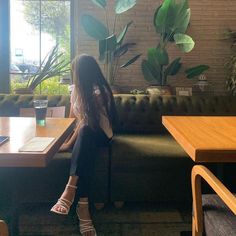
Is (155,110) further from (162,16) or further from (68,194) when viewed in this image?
(68,194)

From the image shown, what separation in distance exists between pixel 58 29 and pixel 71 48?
11.2 inches

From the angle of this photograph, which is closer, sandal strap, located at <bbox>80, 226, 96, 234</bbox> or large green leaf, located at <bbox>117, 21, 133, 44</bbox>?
sandal strap, located at <bbox>80, 226, 96, 234</bbox>

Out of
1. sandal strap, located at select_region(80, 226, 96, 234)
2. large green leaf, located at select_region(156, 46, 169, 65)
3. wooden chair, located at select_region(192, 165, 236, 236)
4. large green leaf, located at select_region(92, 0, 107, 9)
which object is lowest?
sandal strap, located at select_region(80, 226, 96, 234)

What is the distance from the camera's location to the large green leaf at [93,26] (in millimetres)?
3764

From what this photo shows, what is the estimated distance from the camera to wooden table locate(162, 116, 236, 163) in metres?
1.37

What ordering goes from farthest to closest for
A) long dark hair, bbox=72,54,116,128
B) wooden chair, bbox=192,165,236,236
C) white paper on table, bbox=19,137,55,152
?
long dark hair, bbox=72,54,116,128 < white paper on table, bbox=19,137,55,152 < wooden chair, bbox=192,165,236,236

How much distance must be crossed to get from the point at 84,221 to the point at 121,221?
0.98 feet

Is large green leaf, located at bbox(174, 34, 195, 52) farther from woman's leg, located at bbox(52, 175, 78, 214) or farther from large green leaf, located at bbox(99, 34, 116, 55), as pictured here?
woman's leg, located at bbox(52, 175, 78, 214)

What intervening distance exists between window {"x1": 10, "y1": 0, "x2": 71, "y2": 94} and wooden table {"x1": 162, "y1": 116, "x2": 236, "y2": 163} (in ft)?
7.96

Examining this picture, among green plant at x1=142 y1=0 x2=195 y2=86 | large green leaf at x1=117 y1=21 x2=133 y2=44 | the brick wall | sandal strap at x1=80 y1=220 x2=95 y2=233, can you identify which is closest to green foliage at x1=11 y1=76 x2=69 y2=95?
the brick wall

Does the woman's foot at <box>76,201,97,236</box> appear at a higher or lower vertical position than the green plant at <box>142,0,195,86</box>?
lower

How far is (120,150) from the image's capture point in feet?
8.06

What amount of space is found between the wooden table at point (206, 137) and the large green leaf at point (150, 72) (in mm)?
1754

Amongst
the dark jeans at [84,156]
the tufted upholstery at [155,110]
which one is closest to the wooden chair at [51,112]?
the tufted upholstery at [155,110]
